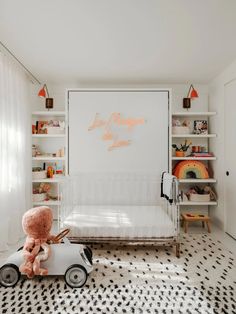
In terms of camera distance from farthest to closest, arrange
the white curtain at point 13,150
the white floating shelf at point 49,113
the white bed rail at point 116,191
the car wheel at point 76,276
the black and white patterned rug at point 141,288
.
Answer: the white floating shelf at point 49,113 → the white bed rail at point 116,191 → the white curtain at point 13,150 → the car wheel at point 76,276 → the black and white patterned rug at point 141,288

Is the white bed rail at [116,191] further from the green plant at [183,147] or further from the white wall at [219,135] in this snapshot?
the white wall at [219,135]

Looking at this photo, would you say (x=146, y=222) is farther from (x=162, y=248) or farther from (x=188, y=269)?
(x=188, y=269)

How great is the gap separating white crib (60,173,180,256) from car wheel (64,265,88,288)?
0.68 m

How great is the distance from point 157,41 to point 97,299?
105 inches

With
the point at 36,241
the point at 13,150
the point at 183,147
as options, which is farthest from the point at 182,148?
the point at 36,241

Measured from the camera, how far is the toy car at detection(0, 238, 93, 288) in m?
2.24

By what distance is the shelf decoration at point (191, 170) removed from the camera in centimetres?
405

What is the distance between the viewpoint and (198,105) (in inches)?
173

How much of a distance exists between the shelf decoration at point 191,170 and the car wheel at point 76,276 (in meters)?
2.36

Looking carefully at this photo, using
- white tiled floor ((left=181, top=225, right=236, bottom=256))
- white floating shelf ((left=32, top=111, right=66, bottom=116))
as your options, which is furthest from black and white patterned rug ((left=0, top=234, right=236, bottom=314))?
white floating shelf ((left=32, top=111, right=66, bottom=116))

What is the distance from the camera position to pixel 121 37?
2.66 m

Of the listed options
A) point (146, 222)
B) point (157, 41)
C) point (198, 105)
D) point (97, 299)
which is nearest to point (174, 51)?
point (157, 41)

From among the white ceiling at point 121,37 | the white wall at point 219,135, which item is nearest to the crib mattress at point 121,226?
the white wall at point 219,135

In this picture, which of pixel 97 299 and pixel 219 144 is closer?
pixel 97 299
